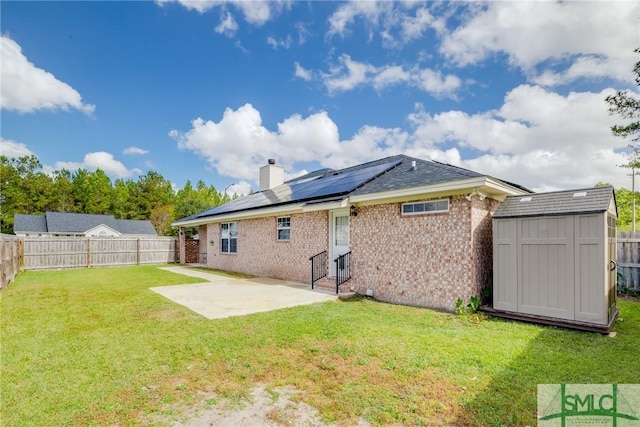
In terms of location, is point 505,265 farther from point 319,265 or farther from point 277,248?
point 277,248

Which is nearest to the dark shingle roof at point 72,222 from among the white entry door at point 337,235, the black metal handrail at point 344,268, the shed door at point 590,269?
the white entry door at point 337,235

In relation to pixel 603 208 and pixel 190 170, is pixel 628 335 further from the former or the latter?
pixel 190 170

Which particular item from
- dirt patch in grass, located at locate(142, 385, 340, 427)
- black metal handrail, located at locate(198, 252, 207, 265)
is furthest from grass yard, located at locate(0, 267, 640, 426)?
black metal handrail, located at locate(198, 252, 207, 265)

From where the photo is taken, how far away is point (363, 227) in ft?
28.9

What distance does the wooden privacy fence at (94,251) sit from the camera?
15633 millimetres

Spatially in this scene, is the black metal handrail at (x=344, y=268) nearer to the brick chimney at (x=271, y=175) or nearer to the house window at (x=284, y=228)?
the house window at (x=284, y=228)

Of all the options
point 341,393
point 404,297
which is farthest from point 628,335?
point 341,393

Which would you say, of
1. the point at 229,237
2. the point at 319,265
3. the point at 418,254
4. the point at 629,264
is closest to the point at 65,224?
the point at 229,237

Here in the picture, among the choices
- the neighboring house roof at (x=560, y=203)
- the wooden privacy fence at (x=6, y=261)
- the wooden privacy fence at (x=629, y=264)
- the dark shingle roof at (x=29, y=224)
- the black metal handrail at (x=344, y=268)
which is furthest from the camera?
the dark shingle roof at (x=29, y=224)

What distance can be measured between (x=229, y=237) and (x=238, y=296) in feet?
26.6

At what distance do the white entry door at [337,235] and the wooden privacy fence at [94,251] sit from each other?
14.0m

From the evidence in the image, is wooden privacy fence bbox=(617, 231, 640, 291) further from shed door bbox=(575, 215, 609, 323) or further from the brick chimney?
the brick chimney

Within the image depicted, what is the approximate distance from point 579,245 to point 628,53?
9.99 metres

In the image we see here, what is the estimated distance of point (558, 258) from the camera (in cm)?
556
